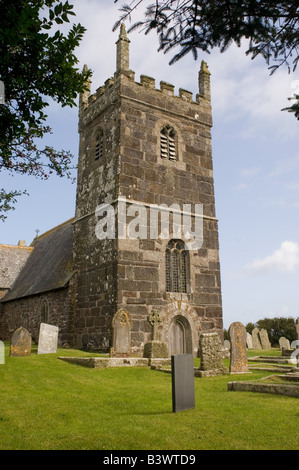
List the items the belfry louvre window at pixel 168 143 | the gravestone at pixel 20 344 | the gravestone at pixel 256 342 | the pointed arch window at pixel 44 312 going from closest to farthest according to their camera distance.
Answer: the gravestone at pixel 20 344, the belfry louvre window at pixel 168 143, the pointed arch window at pixel 44 312, the gravestone at pixel 256 342

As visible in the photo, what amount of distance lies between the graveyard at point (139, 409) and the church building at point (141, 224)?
11.5ft

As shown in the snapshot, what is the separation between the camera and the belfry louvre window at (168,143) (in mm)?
17062

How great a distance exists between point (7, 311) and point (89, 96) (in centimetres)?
1394

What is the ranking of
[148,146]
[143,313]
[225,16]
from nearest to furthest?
[225,16] → [143,313] → [148,146]

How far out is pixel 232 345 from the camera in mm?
10773

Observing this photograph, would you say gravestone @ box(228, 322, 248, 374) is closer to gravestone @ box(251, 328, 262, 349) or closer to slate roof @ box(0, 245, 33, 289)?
gravestone @ box(251, 328, 262, 349)

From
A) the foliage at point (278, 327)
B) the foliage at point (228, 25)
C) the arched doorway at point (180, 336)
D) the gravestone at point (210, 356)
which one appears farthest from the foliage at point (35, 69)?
the foliage at point (278, 327)

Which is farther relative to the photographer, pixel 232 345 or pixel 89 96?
A: pixel 89 96

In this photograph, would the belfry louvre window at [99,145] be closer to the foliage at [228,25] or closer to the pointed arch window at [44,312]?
the pointed arch window at [44,312]

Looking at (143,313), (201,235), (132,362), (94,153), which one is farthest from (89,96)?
(132,362)

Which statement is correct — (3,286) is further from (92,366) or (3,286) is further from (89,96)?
(92,366)

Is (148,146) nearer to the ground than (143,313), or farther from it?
farther from it

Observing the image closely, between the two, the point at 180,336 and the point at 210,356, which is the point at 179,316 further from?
the point at 210,356

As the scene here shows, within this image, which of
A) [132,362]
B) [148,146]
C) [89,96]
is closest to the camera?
[132,362]
